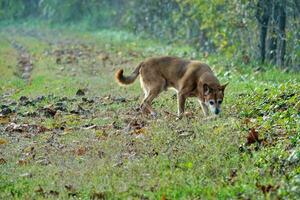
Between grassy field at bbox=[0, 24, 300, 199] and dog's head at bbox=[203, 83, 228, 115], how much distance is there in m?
0.23

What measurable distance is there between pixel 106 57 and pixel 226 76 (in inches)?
300

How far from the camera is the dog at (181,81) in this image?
11680 mm

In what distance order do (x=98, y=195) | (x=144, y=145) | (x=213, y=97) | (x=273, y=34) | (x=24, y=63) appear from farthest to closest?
(x=24, y=63)
(x=273, y=34)
(x=213, y=97)
(x=144, y=145)
(x=98, y=195)

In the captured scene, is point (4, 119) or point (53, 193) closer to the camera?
point (53, 193)

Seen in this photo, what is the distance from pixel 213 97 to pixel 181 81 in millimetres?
1007

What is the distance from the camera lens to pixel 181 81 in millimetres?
12367

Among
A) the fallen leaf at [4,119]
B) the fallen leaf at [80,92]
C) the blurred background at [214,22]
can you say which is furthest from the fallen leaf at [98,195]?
the blurred background at [214,22]

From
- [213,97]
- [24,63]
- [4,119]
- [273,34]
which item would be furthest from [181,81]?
[24,63]

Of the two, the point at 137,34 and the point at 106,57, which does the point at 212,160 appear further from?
the point at 137,34

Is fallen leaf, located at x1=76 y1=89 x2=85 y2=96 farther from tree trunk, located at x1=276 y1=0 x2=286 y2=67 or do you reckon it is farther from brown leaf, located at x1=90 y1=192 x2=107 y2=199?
brown leaf, located at x1=90 y1=192 x2=107 y2=199

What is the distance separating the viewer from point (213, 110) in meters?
11.4

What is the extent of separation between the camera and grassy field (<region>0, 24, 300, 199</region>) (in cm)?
727

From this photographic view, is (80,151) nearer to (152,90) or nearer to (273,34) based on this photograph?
(152,90)

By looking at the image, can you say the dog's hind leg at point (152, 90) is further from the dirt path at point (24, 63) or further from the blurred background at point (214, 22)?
the dirt path at point (24, 63)
